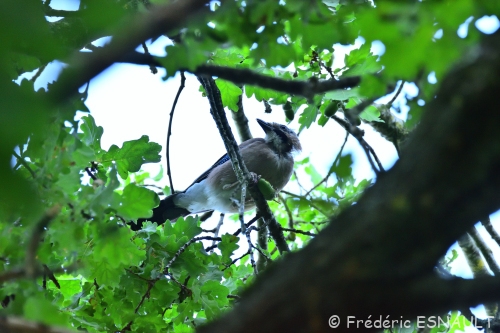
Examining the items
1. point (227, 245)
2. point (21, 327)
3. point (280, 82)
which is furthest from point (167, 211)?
point (21, 327)

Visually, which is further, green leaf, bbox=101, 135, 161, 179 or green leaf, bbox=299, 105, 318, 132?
green leaf, bbox=299, 105, 318, 132

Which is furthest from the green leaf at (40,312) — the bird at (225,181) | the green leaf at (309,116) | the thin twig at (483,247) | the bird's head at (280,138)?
the bird's head at (280,138)

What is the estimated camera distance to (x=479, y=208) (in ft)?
4.05

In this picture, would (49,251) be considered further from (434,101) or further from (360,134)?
(434,101)

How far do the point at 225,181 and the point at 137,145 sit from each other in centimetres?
319

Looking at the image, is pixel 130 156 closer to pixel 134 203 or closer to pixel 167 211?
pixel 134 203

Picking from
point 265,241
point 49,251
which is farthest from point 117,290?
point 265,241

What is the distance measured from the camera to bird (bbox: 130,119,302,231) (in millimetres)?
6184

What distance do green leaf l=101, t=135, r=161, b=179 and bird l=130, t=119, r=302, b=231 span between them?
2.92 metres

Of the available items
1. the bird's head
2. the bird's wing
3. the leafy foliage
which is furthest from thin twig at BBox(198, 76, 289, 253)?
the bird's head

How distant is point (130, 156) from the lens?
9.95ft

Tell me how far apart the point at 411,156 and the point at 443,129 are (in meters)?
0.09

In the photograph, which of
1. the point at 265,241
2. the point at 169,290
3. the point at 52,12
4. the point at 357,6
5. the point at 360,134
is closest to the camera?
the point at 357,6

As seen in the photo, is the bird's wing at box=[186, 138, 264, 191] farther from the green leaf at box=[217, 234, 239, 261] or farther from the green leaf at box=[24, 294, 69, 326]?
the green leaf at box=[24, 294, 69, 326]
